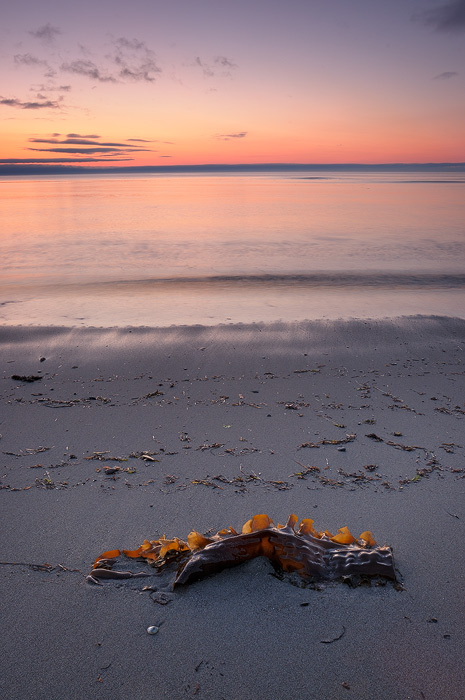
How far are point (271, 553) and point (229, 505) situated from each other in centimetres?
52

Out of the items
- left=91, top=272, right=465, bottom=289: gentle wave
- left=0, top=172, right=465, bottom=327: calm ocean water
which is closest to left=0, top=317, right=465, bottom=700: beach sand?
left=0, top=172, right=465, bottom=327: calm ocean water

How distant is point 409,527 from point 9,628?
78.2 inches

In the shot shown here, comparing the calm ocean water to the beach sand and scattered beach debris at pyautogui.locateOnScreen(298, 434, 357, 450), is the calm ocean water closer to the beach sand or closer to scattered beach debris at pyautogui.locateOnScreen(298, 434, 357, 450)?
the beach sand

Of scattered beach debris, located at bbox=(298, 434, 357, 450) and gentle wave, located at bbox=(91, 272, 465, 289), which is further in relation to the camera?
gentle wave, located at bbox=(91, 272, 465, 289)

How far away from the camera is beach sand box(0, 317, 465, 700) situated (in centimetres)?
191

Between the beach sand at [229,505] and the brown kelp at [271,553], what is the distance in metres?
0.06

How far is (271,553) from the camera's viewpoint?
95.0 inches

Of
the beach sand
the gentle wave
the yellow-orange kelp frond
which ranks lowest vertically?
the gentle wave

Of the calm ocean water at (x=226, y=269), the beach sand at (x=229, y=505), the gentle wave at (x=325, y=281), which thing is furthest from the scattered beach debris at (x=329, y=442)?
the gentle wave at (x=325, y=281)

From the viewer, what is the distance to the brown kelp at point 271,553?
7.60ft

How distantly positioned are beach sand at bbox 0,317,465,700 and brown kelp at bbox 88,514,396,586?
6cm

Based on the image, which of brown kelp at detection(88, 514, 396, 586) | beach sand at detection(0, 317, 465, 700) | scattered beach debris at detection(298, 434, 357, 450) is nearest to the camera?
beach sand at detection(0, 317, 465, 700)

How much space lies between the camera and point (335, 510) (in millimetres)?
2826

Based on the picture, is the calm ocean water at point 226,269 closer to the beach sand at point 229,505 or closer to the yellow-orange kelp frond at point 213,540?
the beach sand at point 229,505
